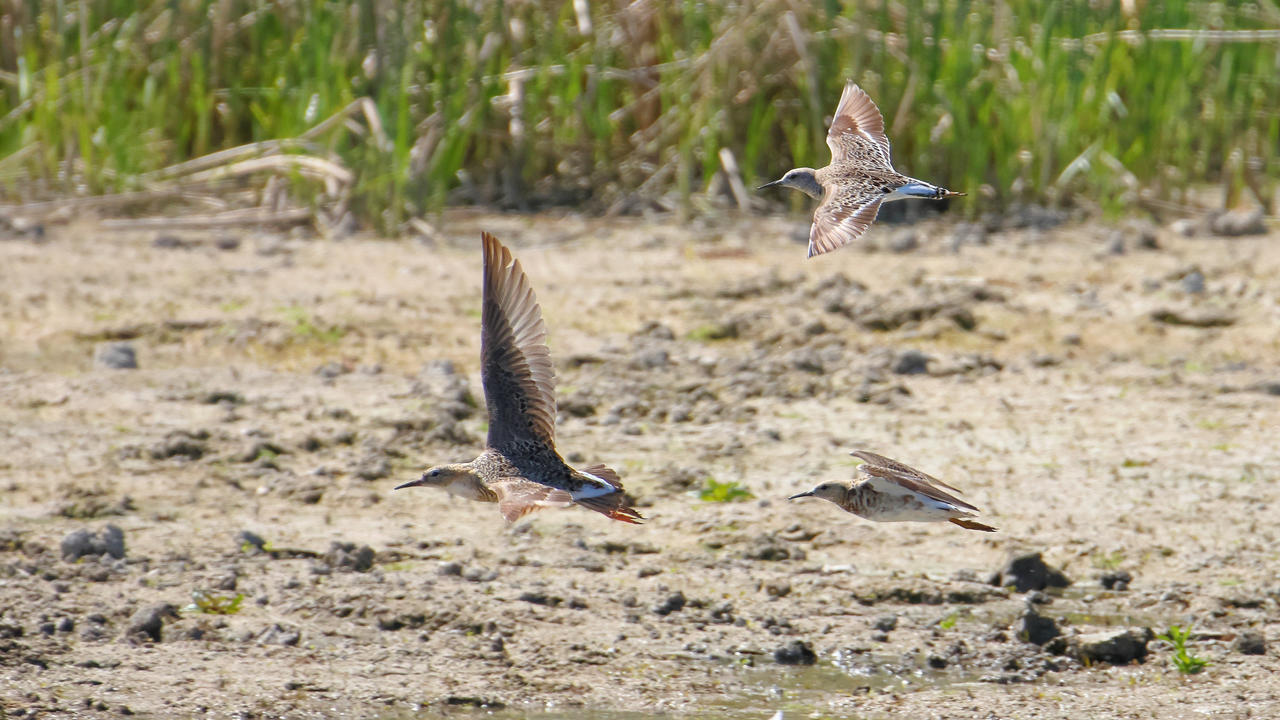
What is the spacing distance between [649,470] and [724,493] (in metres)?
0.32

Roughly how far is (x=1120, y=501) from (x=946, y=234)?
3.22 metres


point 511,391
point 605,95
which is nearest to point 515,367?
point 511,391


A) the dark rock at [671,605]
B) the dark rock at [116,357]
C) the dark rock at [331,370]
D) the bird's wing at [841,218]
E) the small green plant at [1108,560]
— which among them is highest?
the bird's wing at [841,218]

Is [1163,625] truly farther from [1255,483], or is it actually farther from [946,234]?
[946,234]

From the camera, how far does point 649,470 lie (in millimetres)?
5441

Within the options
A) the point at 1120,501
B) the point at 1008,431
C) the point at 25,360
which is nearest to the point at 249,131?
the point at 25,360

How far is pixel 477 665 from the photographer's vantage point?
4.11m

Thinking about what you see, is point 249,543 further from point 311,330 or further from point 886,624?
point 311,330

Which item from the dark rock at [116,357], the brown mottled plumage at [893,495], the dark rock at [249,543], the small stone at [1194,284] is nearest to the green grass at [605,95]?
the small stone at [1194,284]

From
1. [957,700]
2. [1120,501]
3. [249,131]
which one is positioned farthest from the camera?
[249,131]

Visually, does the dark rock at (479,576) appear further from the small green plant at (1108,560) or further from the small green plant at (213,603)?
the small green plant at (1108,560)

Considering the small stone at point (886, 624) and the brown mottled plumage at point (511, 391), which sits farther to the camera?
the small stone at point (886, 624)

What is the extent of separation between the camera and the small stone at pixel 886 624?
4.39 meters

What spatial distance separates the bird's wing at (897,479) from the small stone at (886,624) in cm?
74
